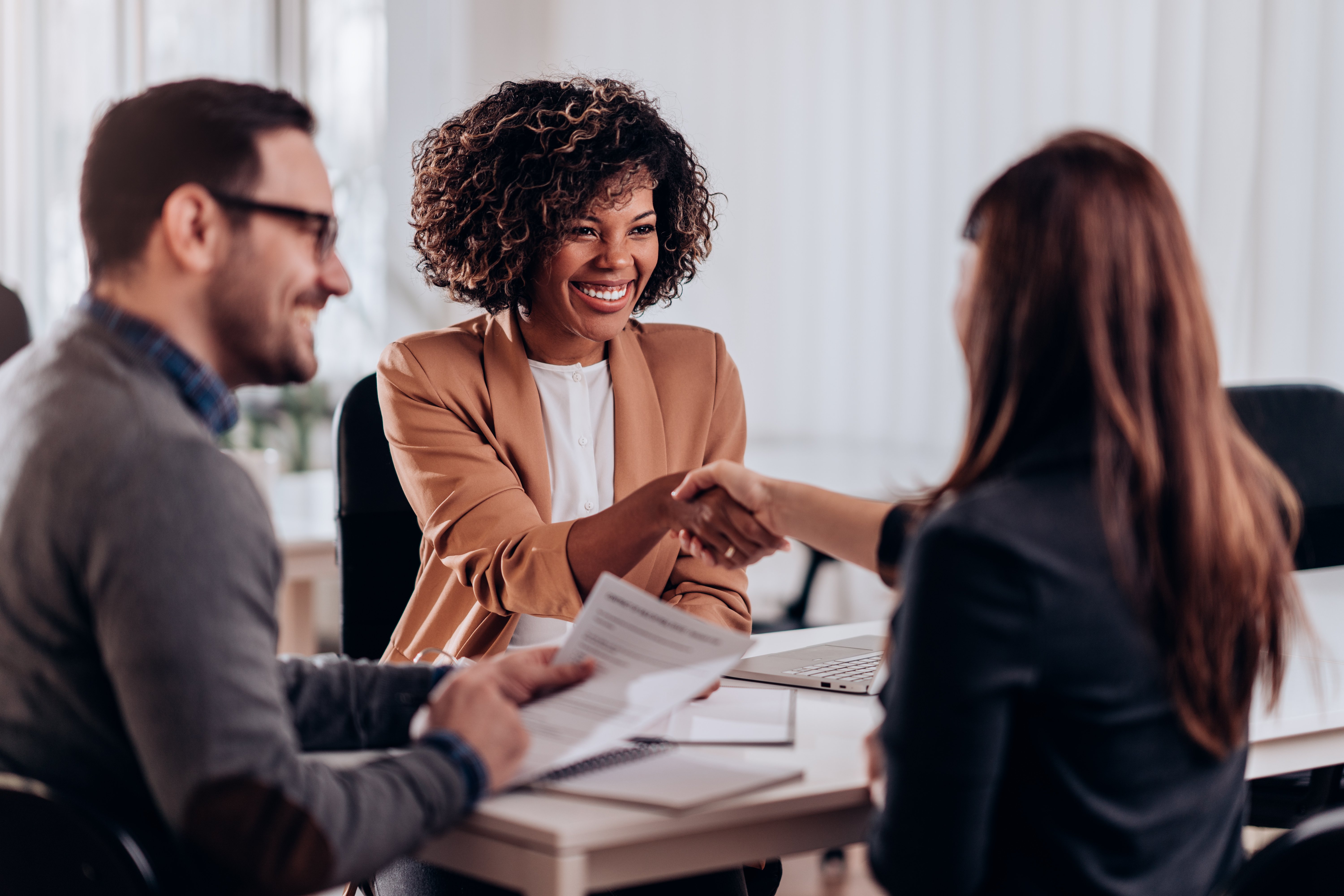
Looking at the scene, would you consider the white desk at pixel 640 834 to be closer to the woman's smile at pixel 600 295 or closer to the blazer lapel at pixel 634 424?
the blazer lapel at pixel 634 424

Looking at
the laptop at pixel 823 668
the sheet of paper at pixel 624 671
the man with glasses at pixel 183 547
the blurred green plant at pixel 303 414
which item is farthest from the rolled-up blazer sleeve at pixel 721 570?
the blurred green plant at pixel 303 414

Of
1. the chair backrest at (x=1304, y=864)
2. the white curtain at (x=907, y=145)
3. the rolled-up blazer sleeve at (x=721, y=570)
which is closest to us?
the chair backrest at (x=1304, y=864)

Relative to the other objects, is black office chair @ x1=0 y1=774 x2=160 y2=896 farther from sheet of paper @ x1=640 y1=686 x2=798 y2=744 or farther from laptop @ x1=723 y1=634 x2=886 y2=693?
laptop @ x1=723 y1=634 x2=886 y2=693

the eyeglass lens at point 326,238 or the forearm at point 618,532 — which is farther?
the forearm at point 618,532

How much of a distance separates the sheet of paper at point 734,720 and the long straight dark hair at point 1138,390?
0.41 metres

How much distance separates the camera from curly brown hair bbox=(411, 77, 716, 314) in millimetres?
1907

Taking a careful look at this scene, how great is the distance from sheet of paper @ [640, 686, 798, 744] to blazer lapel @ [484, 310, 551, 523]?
0.49m

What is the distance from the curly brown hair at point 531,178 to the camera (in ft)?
6.26

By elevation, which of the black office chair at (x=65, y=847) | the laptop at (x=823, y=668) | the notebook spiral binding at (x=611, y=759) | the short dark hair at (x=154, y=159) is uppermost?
the short dark hair at (x=154, y=159)

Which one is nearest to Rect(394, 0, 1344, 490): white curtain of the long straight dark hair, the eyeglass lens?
the long straight dark hair

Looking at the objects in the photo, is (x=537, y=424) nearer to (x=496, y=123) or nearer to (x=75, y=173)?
(x=496, y=123)

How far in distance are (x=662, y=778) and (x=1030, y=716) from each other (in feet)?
1.13

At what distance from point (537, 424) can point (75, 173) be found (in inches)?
114

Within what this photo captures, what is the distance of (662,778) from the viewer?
3.83 feet
